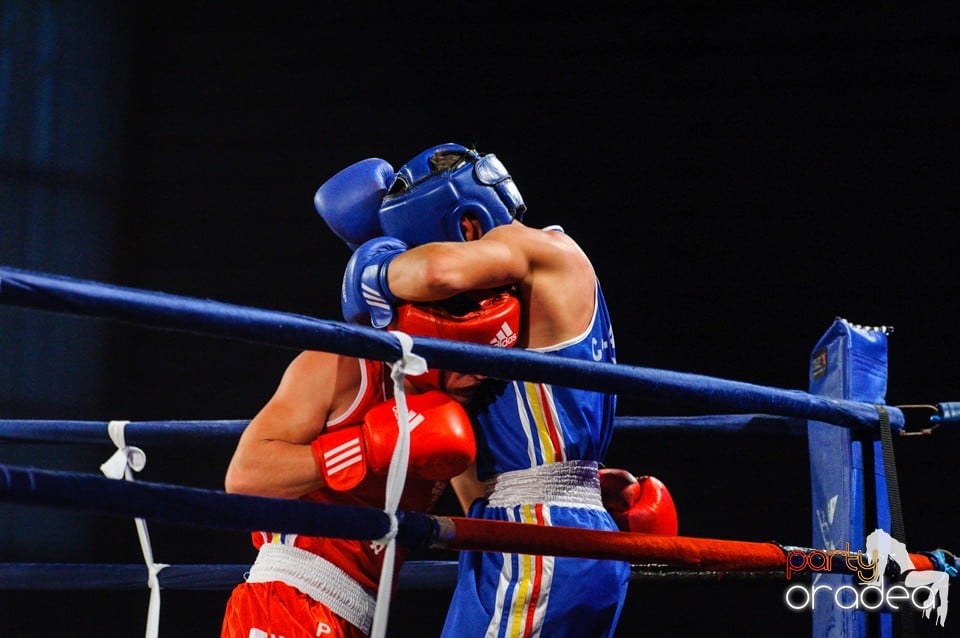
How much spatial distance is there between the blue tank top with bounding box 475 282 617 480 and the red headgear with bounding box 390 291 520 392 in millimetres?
63

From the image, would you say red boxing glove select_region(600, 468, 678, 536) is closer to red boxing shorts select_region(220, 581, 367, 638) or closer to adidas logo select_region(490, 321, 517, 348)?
adidas logo select_region(490, 321, 517, 348)

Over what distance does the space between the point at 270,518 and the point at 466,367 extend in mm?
290

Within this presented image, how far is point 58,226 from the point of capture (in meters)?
4.02

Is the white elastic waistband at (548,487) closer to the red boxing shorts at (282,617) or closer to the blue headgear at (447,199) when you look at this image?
the red boxing shorts at (282,617)

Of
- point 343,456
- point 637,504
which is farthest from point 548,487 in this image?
point 343,456

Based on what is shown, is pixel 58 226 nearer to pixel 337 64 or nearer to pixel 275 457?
pixel 337 64

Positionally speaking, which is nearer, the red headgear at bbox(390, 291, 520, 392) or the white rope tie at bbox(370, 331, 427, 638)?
the white rope tie at bbox(370, 331, 427, 638)

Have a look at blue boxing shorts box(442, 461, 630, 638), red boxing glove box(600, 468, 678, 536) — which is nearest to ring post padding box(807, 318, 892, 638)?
red boxing glove box(600, 468, 678, 536)

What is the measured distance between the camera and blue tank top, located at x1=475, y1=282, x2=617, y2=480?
5.12ft

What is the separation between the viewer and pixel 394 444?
52.4 inches

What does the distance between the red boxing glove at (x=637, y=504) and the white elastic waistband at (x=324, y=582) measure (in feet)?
1.44

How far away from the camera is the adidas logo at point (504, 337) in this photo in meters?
1.54

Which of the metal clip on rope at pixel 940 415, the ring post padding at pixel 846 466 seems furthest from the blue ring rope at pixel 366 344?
the metal clip on rope at pixel 940 415

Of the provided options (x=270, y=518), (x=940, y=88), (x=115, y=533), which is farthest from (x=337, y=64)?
(x=270, y=518)
